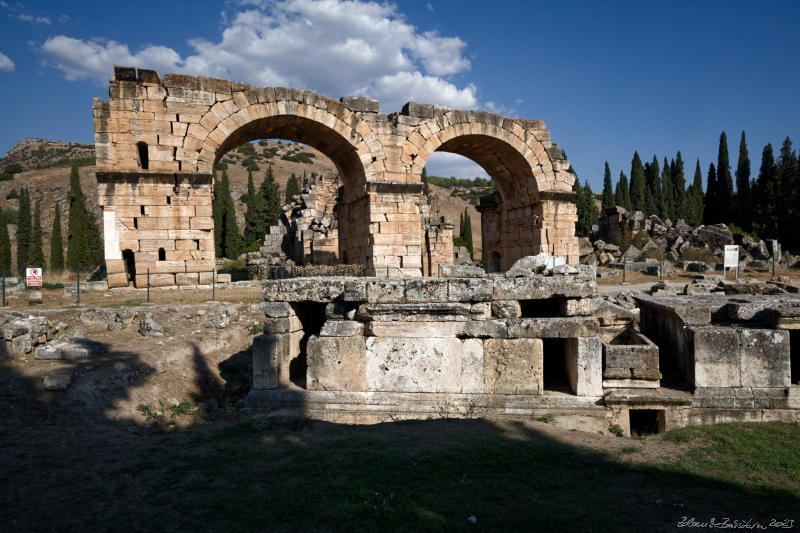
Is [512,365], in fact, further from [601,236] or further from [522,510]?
[601,236]

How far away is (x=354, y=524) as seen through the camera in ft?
8.85

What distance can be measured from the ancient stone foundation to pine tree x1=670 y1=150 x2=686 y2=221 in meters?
41.4

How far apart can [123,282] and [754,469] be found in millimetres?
12599

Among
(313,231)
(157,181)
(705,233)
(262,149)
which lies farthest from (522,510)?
(262,149)

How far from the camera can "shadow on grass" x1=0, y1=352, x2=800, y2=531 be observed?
277cm

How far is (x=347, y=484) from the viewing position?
3.18 meters

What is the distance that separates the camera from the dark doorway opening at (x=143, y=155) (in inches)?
449

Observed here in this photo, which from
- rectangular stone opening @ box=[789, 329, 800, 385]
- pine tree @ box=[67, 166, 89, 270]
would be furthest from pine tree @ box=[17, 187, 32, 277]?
rectangular stone opening @ box=[789, 329, 800, 385]

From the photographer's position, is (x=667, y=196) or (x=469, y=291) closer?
(x=469, y=291)

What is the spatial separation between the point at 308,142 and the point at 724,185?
37.3 meters

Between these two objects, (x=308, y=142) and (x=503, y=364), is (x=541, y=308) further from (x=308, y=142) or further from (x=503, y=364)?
(x=308, y=142)

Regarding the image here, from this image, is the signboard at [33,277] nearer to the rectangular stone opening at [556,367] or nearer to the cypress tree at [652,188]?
the rectangular stone opening at [556,367]

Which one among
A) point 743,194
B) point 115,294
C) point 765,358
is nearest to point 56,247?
point 115,294

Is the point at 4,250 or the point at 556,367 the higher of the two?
the point at 4,250
